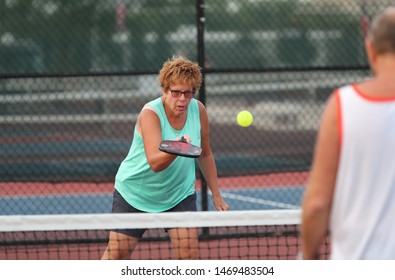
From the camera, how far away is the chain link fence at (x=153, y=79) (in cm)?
1108

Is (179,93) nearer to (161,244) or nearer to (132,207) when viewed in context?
(132,207)

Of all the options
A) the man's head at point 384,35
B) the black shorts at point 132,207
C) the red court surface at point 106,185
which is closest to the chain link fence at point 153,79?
the red court surface at point 106,185

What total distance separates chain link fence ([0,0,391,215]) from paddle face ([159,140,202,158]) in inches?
200

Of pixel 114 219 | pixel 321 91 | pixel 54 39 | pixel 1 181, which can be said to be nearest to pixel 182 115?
pixel 114 219

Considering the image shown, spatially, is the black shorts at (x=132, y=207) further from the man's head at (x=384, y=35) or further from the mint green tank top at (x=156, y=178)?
the man's head at (x=384, y=35)

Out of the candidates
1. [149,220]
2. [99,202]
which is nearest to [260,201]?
[99,202]

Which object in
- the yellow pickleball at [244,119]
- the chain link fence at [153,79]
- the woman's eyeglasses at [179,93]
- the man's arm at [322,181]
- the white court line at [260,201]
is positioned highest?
the chain link fence at [153,79]

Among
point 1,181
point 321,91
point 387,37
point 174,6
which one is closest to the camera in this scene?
point 387,37

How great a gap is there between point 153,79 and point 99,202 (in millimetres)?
8122

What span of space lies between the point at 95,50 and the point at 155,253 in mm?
7976

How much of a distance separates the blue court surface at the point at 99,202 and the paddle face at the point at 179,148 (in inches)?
158

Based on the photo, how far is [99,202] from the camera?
9.21 meters
